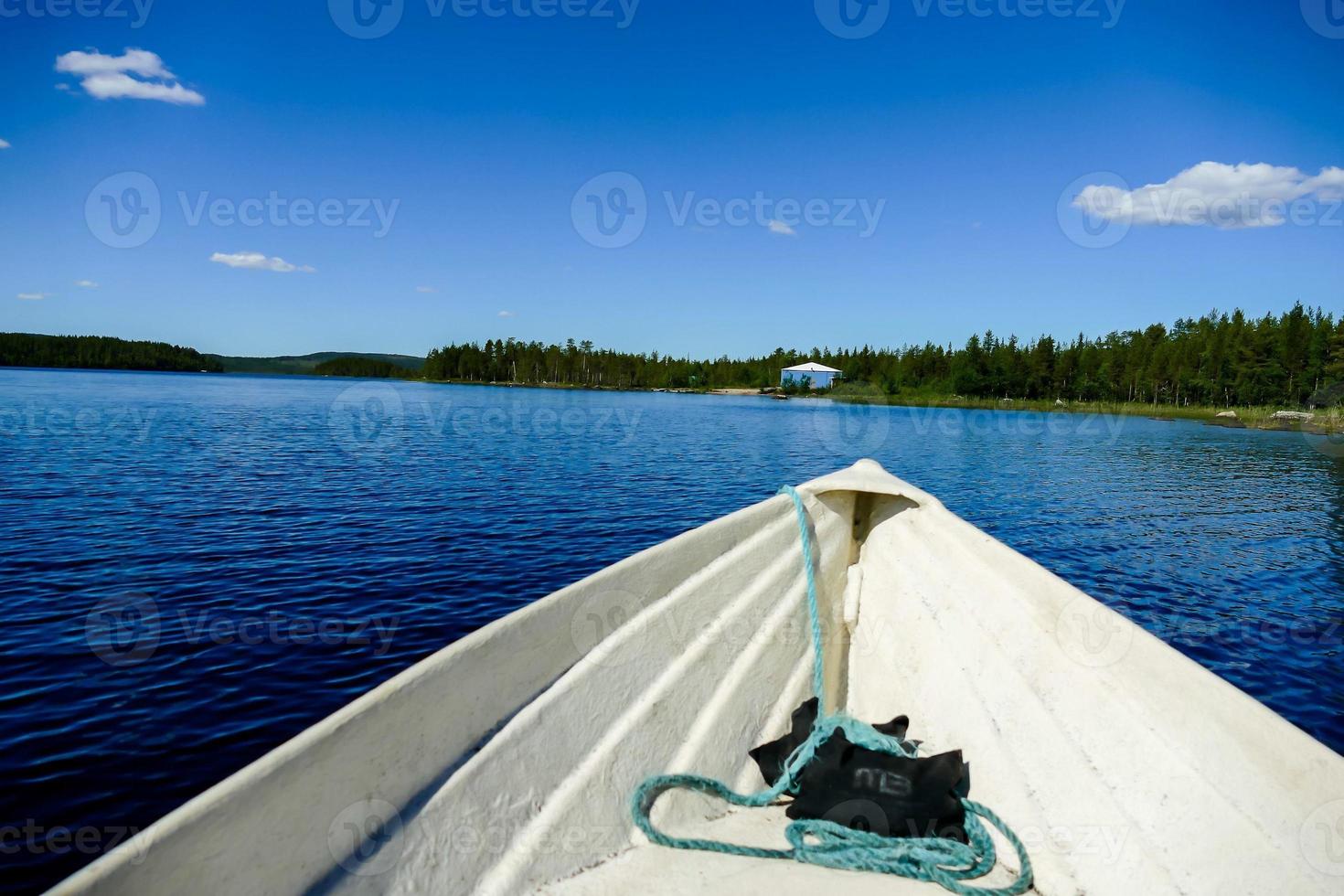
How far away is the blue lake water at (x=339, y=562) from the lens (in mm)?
5715

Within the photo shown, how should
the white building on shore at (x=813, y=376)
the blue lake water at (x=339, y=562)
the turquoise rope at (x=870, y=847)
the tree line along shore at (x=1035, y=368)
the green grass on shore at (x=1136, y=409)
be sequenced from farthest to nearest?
the white building on shore at (x=813, y=376), the tree line along shore at (x=1035, y=368), the green grass on shore at (x=1136, y=409), the blue lake water at (x=339, y=562), the turquoise rope at (x=870, y=847)

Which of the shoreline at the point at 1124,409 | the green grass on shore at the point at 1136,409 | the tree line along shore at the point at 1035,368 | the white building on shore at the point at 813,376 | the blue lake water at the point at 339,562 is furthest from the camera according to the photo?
the white building on shore at the point at 813,376

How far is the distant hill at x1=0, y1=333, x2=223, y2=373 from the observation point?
169 metres

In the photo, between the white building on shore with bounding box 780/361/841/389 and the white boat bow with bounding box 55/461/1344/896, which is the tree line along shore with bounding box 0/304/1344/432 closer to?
the white building on shore with bounding box 780/361/841/389

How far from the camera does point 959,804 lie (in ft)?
9.72

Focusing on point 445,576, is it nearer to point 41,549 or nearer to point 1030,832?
point 41,549

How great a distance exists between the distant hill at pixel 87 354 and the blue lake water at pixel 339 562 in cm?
18840

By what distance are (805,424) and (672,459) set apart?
33659mm

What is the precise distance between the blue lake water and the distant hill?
618 feet

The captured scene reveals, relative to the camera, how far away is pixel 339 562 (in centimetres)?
1105

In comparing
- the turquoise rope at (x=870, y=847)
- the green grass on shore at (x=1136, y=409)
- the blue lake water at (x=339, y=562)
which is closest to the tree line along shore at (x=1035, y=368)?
the green grass on shore at (x=1136, y=409)

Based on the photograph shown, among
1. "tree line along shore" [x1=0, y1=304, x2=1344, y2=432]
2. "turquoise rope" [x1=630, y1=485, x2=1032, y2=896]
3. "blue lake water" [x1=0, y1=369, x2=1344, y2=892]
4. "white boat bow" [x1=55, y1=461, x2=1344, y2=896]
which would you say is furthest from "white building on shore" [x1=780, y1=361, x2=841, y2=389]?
"turquoise rope" [x1=630, y1=485, x2=1032, y2=896]

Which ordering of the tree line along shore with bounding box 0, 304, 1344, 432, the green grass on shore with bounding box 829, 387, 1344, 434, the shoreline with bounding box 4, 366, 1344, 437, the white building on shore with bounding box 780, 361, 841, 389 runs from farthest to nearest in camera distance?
the white building on shore with bounding box 780, 361, 841, 389, the tree line along shore with bounding box 0, 304, 1344, 432, the green grass on shore with bounding box 829, 387, 1344, 434, the shoreline with bounding box 4, 366, 1344, 437

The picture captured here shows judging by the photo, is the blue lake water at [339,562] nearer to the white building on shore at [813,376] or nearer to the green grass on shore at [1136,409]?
the green grass on shore at [1136,409]
